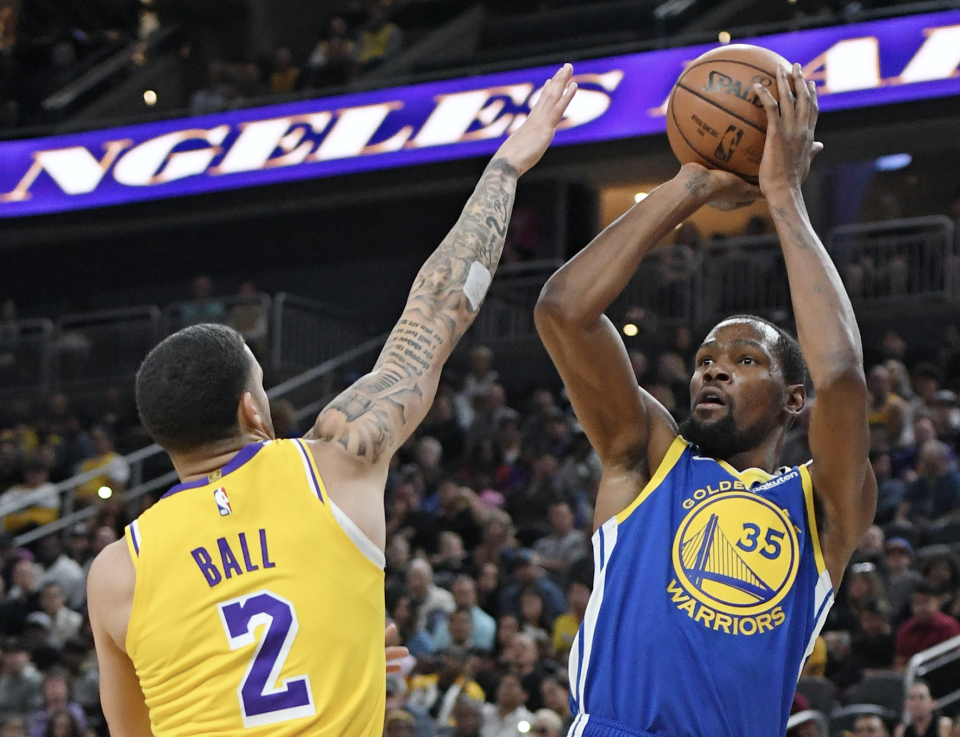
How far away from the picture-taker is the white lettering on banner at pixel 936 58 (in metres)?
12.4

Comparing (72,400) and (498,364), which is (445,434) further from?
(72,400)

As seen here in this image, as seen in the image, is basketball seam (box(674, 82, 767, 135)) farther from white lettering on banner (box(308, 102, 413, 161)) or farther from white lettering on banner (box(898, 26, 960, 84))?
white lettering on banner (box(308, 102, 413, 161))

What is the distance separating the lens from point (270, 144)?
50.6 feet

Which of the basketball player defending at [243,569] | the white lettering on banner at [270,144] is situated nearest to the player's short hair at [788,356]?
the basketball player defending at [243,569]

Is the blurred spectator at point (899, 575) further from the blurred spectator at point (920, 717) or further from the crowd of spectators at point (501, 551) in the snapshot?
the blurred spectator at point (920, 717)

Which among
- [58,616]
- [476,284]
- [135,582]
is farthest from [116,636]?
[58,616]

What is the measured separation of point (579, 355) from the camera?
333 cm

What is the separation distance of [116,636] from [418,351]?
77 cm

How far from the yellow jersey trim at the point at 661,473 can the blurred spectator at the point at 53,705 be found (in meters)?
6.87

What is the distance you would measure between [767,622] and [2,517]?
37.3 ft

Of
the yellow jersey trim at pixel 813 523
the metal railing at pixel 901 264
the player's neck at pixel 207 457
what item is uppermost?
the metal railing at pixel 901 264

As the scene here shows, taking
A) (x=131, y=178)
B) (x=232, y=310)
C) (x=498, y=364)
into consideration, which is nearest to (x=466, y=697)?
(x=498, y=364)

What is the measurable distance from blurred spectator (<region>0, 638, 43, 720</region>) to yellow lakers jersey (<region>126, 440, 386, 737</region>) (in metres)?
7.88

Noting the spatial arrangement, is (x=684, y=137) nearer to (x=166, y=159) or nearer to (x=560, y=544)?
(x=560, y=544)
